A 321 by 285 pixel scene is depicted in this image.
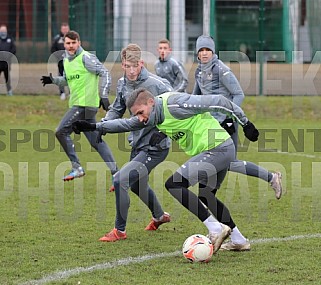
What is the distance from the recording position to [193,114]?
7484 millimetres

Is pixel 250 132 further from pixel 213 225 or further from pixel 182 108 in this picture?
pixel 213 225

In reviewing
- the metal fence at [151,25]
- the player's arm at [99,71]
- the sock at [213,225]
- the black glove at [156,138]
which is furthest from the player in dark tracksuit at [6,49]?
the sock at [213,225]

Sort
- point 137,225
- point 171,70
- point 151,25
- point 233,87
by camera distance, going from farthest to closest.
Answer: point 151,25
point 171,70
point 233,87
point 137,225

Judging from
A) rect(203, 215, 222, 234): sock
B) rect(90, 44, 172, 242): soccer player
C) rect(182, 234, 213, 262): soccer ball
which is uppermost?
rect(90, 44, 172, 242): soccer player

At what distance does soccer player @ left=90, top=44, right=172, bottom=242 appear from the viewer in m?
Result: 8.32

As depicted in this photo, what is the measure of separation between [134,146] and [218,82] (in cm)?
177

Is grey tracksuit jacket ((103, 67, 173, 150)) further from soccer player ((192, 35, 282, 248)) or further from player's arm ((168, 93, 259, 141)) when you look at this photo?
soccer player ((192, 35, 282, 248))

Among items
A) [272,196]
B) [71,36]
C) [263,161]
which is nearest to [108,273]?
[272,196]

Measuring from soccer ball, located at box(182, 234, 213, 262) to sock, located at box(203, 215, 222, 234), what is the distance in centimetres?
14

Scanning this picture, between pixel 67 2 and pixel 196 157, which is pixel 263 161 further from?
pixel 67 2

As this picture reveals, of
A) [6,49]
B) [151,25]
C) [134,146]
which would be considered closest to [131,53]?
[134,146]

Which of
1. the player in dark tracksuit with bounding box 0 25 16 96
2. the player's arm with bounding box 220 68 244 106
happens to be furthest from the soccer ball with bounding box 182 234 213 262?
the player in dark tracksuit with bounding box 0 25 16 96

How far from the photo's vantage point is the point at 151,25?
23.3 m

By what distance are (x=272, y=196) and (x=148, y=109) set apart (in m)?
4.30
